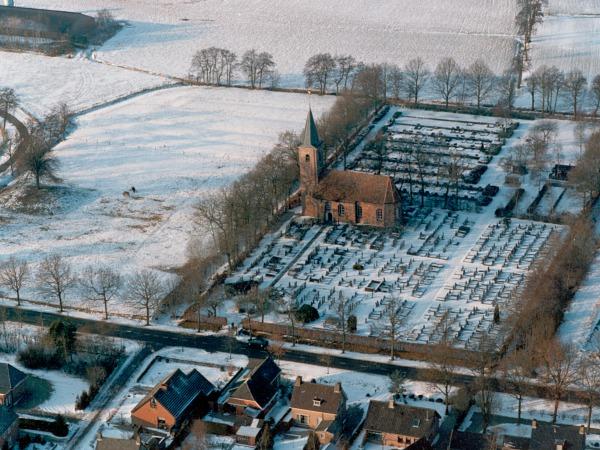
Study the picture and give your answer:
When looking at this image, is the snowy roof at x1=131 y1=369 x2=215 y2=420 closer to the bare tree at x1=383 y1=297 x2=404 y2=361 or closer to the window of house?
the bare tree at x1=383 y1=297 x2=404 y2=361

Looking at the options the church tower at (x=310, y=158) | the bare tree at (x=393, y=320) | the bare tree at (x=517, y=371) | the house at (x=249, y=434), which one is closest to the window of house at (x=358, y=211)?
the church tower at (x=310, y=158)

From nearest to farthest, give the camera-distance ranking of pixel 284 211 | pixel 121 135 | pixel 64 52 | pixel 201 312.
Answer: pixel 201 312
pixel 284 211
pixel 121 135
pixel 64 52

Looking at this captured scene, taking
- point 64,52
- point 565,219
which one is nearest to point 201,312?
point 565,219

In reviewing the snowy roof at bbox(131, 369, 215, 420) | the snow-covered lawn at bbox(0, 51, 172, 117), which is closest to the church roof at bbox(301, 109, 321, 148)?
the snowy roof at bbox(131, 369, 215, 420)

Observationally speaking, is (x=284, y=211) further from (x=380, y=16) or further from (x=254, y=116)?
(x=380, y=16)

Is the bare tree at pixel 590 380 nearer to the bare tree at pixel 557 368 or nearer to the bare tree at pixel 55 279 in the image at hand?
the bare tree at pixel 557 368

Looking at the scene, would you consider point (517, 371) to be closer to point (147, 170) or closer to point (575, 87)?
point (147, 170)

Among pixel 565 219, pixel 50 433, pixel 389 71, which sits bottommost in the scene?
pixel 50 433
